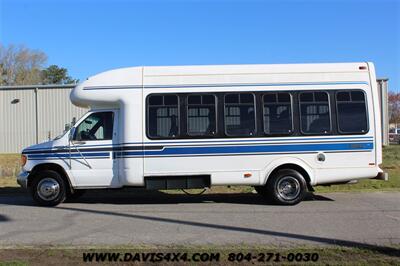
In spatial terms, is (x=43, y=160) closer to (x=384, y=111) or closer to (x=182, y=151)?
(x=182, y=151)

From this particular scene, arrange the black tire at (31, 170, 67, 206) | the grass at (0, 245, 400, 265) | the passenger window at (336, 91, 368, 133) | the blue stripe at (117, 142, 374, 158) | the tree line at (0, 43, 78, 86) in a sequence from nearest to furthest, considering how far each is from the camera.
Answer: the grass at (0, 245, 400, 265), the blue stripe at (117, 142, 374, 158), the passenger window at (336, 91, 368, 133), the black tire at (31, 170, 67, 206), the tree line at (0, 43, 78, 86)

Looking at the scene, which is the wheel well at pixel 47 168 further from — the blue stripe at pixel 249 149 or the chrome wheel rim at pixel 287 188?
the chrome wheel rim at pixel 287 188

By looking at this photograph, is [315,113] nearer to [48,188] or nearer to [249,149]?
[249,149]

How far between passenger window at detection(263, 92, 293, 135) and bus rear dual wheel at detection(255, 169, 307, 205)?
0.91 meters

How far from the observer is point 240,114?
11.6 meters

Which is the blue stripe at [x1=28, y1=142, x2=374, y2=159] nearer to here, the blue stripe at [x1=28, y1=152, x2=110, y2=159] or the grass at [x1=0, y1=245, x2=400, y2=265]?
the blue stripe at [x1=28, y1=152, x2=110, y2=159]

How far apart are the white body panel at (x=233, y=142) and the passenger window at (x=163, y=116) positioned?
0.13 metres

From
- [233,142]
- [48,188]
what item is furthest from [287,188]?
[48,188]

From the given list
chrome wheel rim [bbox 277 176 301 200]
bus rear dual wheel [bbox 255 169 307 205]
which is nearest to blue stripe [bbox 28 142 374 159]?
bus rear dual wheel [bbox 255 169 307 205]

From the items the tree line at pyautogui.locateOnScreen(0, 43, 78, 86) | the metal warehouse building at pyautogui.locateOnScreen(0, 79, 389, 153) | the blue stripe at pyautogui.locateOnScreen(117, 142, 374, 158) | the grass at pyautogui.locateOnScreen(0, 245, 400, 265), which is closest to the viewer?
the grass at pyautogui.locateOnScreen(0, 245, 400, 265)

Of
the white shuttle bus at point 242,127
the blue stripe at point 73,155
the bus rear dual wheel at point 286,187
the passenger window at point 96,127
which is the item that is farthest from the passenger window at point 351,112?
the blue stripe at point 73,155

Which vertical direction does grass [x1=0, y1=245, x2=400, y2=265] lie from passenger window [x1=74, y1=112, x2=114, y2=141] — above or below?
below

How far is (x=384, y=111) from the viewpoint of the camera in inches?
1340

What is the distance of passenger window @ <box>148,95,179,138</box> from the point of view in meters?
11.5
